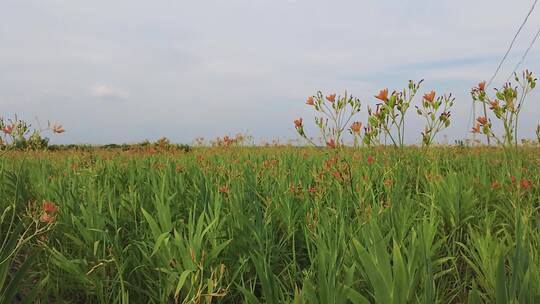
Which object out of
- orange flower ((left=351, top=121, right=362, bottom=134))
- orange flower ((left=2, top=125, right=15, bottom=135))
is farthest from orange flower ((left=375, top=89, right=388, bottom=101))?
orange flower ((left=2, top=125, right=15, bottom=135))

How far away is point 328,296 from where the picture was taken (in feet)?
4.98

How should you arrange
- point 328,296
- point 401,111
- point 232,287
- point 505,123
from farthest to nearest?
point 401,111 < point 505,123 < point 232,287 < point 328,296

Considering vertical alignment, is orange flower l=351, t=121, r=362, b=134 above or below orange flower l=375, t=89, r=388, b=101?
below

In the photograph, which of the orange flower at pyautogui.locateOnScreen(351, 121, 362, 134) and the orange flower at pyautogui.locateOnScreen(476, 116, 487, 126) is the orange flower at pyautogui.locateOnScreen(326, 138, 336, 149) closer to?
the orange flower at pyautogui.locateOnScreen(351, 121, 362, 134)

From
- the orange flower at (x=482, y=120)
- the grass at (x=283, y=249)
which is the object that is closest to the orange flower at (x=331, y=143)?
the grass at (x=283, y=249)

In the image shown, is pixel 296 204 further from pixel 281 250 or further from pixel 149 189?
pixel 149 189

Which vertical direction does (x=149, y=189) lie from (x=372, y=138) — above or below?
below

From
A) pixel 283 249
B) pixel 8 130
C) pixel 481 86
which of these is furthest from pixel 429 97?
pixel 8 130

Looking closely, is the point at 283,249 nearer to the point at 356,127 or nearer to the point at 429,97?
the point at 356,127

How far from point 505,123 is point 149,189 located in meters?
2.66

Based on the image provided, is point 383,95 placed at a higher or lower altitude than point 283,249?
higher

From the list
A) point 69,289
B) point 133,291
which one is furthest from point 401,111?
point 69,289

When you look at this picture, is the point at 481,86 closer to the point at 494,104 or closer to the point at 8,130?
the point at 494,104

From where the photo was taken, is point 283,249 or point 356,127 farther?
point 356,127
